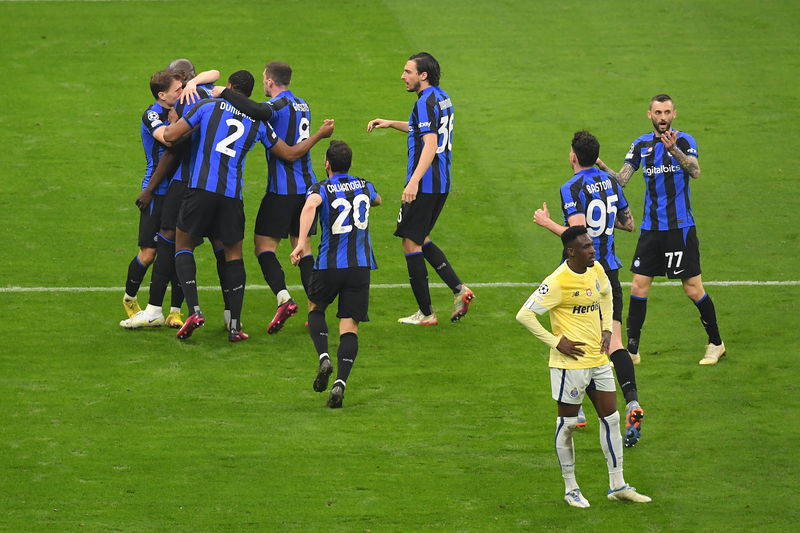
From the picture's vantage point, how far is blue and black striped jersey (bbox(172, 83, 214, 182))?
8859 millimetres

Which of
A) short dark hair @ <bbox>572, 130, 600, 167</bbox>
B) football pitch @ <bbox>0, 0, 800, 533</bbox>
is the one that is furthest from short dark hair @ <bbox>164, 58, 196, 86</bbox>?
short dark hair @ <bbox>572, 130, 600, 167</bbox>

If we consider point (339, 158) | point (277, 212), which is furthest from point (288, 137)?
point (339, 158)

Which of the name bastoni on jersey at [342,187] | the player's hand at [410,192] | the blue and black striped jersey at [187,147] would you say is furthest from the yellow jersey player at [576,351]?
the blue and black striped jersey at [187,147]

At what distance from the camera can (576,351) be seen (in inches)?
243

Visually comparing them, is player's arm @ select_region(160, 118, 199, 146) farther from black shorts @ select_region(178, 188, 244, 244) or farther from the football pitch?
the football pitch

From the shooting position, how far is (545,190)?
41.9 ft

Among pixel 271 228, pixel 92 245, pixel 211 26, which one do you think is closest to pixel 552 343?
pixel 271 228

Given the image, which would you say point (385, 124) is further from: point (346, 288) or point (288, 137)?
point (346, 288)

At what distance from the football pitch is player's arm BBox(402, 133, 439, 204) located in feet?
4.42

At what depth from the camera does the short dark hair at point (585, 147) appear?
7336 millimetres

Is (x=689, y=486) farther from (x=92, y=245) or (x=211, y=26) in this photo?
(x=211, y=26)

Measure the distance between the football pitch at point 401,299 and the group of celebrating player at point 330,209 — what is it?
18.1 inches

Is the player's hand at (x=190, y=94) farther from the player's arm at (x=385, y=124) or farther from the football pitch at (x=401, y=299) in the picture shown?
the football pitch at (x=401, y=299)

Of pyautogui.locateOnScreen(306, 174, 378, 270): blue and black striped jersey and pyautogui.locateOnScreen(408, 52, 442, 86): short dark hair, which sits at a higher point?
pyautogui.locateOnScreen(408, 52, 442, 86): short dark hair
